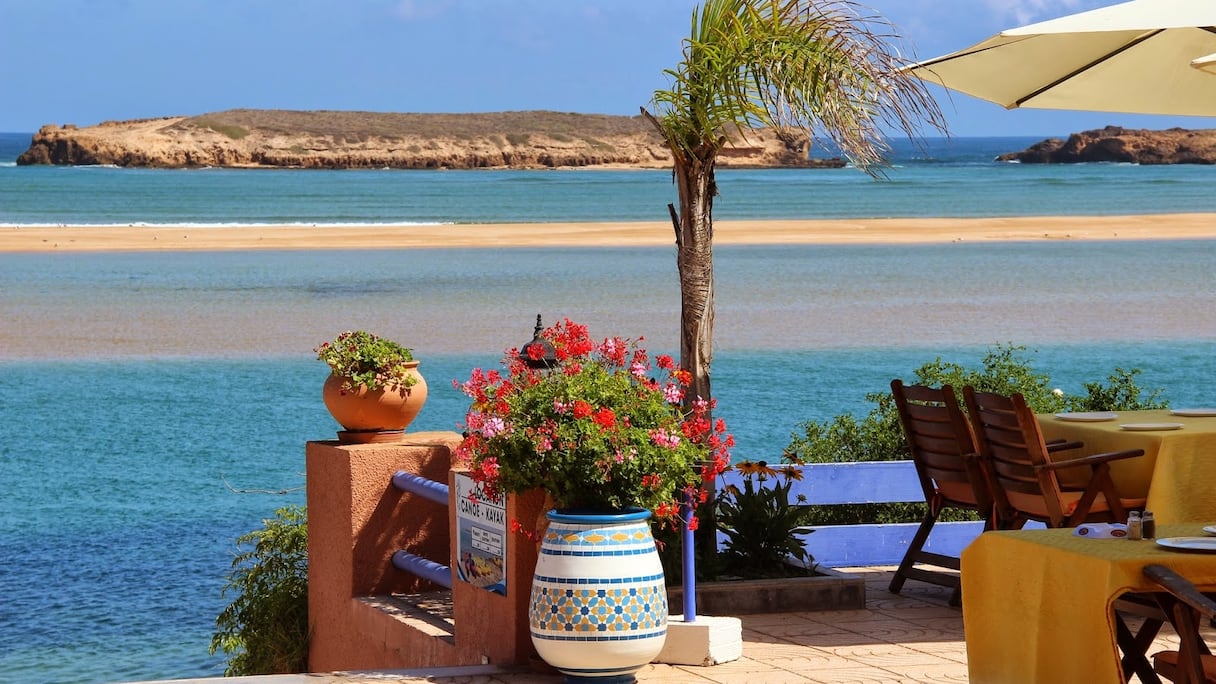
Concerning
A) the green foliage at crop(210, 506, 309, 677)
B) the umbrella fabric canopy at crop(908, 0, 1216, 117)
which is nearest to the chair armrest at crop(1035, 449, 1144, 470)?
the umbrella fabric canopy at crop(908, 0, 1216, 117)

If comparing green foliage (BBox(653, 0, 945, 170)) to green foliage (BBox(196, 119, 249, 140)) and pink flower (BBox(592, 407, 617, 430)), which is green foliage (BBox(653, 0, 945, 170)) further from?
green foliage (BBox(196, 119, 249, 140))

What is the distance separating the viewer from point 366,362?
23.5ft

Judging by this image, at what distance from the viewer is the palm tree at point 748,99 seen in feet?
23.6

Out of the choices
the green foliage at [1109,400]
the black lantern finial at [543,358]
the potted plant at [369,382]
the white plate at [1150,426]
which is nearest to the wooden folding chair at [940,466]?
the white plate at [1150,426]

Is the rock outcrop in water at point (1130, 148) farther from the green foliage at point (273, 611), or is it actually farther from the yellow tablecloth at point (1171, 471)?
the yellow tablecloth at point (1171, 471)

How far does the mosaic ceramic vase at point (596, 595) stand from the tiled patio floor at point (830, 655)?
0.32 m

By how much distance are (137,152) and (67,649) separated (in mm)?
149499

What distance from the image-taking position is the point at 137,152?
503 feet

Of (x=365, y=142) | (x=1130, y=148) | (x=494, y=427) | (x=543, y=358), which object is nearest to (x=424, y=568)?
(x=543, y=358)

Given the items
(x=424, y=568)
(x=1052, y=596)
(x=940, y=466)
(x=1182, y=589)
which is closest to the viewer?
(x=1182, y=589)

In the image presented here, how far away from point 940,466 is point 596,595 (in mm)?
2239

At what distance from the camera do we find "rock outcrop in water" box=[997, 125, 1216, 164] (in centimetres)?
14212

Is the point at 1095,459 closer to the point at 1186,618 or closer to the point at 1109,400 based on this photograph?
the point at 1186,618

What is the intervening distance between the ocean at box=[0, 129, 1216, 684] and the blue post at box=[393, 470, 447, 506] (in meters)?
2.99
